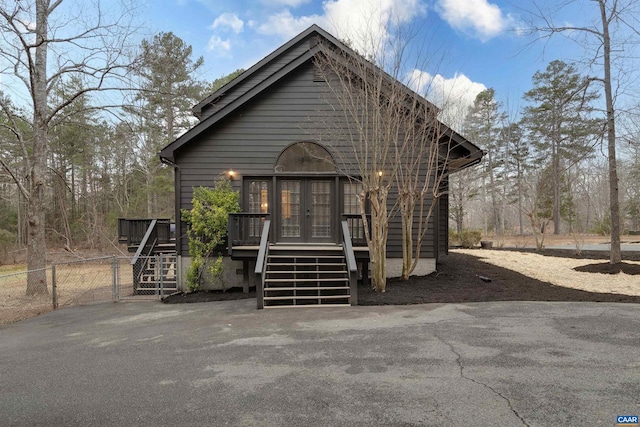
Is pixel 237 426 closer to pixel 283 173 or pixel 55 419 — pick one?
pixel 55 419

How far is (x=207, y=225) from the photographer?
866 centimetres

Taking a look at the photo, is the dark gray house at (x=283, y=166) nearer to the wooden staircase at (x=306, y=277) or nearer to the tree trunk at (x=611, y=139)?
the wooden staircase at (x=306, y=277)

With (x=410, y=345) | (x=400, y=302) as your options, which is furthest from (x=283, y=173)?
(x=410, y=345)

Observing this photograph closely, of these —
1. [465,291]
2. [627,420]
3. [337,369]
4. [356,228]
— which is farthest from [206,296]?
[627,420]

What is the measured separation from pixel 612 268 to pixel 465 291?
513cm

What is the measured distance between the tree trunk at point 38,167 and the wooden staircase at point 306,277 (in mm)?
7609

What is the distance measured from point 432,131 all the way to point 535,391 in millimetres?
6881

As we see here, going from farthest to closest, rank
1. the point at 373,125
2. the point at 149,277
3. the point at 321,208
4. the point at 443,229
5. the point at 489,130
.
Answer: the point at 489,130 → the point at 443,229 → the point at 149,277 → the point at 321,208 → the point at 373,125

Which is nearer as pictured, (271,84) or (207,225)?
(207,225)

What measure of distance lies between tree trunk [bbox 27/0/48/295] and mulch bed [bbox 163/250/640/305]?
17.6 feet

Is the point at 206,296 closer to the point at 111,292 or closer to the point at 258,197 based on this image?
the point at 258,197

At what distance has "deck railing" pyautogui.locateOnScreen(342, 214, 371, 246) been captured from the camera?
8665mm

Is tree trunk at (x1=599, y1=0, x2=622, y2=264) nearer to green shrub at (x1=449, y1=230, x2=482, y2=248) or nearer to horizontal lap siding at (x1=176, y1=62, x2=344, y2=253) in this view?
horizontal lap siding at (x1=176, y1=62, x2=344, y2=253)

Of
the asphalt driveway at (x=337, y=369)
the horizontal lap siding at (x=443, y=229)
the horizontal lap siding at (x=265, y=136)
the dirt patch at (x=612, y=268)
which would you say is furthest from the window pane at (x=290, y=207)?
the dirt patch at (x=612, y=268)
